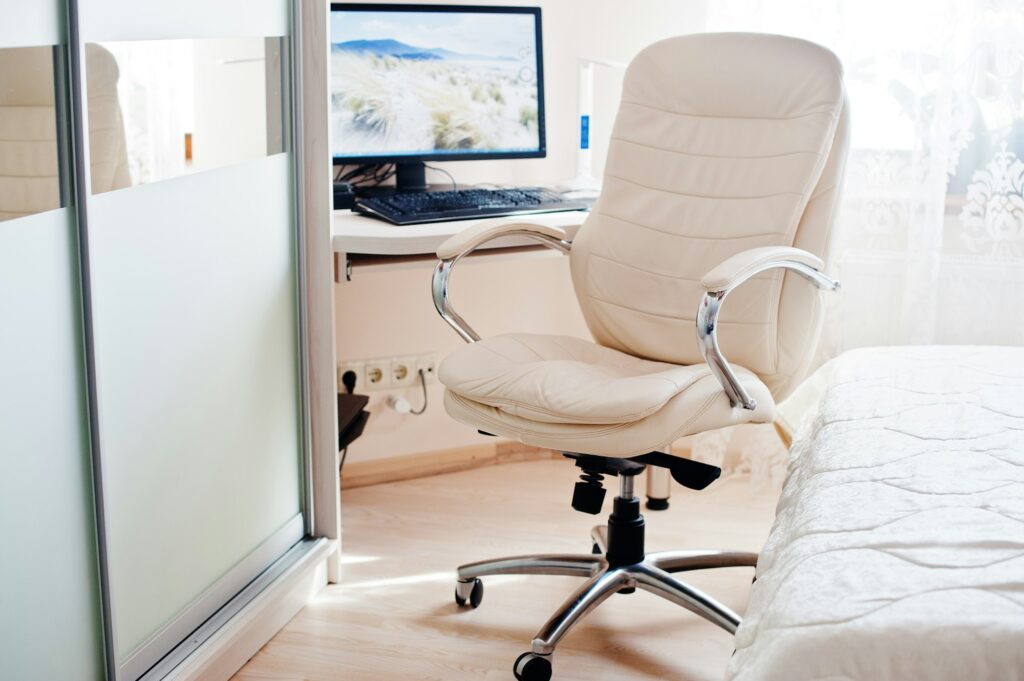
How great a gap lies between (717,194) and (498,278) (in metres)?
0.93

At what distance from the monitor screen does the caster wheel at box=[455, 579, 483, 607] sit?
3.06ft

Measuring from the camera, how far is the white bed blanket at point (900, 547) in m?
1.07

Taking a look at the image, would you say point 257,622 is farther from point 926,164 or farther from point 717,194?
point 926,164

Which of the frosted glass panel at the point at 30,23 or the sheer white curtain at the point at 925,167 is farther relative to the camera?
the sheer white curtain at the point at 925,167

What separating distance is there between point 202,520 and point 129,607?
0.77 ft

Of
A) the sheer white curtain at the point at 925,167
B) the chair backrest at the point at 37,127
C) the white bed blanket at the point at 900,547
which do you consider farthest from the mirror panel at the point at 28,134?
the sheer white curtain at the point at 925,167

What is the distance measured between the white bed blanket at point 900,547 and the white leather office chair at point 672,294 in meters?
0.25

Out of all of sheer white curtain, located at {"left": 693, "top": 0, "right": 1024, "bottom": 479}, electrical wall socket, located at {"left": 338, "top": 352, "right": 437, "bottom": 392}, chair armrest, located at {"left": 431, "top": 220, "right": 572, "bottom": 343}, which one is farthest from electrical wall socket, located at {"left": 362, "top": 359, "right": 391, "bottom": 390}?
sheer white curtain, located at {"left": 693, "top": 0, "right": 1024, "bottom": 479}

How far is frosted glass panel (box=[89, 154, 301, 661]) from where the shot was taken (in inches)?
65.2

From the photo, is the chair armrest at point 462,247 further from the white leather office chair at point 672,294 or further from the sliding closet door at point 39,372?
the sliding closet door at point 39,372

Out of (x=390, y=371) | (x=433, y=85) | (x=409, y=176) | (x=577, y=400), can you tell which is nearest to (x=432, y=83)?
(x=433, y=85)

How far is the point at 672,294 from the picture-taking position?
217 centimetres

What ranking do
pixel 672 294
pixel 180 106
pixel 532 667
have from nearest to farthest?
pixel 180 106
pixel 532 667
pixel 672 294

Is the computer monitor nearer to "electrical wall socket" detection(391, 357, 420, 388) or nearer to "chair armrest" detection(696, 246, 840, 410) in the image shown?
"electrical wall socket" detection(391, 357, 420, 388)
